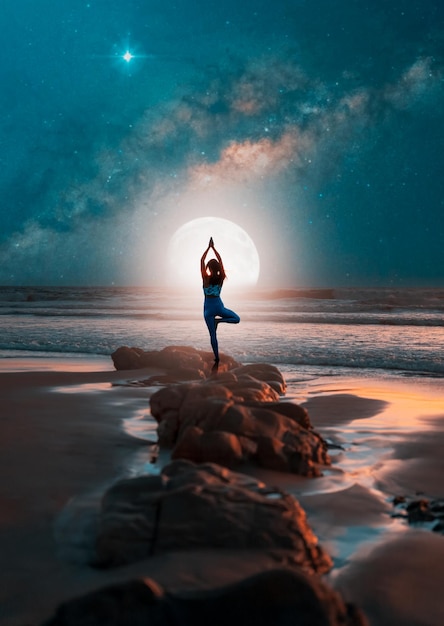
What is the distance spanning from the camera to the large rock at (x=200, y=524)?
271cm

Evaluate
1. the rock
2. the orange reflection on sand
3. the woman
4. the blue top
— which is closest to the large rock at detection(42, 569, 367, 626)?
the rock

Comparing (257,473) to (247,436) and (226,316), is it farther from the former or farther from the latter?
(226,316)

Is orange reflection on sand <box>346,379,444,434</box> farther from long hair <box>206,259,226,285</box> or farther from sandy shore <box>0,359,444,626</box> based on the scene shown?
long hair <box>206,259,226,285</box>

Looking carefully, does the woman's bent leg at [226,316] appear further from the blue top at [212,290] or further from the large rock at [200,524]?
the large rock at [200,524]

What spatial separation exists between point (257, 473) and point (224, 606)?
82.7 inches

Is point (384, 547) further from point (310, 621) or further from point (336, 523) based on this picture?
point (310, 621)

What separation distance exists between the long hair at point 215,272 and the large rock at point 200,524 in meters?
6.45

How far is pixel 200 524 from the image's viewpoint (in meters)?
2.74

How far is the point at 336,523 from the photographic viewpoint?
132 inches

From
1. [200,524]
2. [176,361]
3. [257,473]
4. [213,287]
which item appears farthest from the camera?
[176,361]

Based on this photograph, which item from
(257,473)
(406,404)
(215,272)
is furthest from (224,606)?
(215,272)

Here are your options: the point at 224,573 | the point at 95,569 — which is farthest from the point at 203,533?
the point at 95,569

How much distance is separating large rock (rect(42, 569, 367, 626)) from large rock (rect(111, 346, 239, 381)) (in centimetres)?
740

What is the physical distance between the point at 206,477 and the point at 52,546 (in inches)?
32.2
